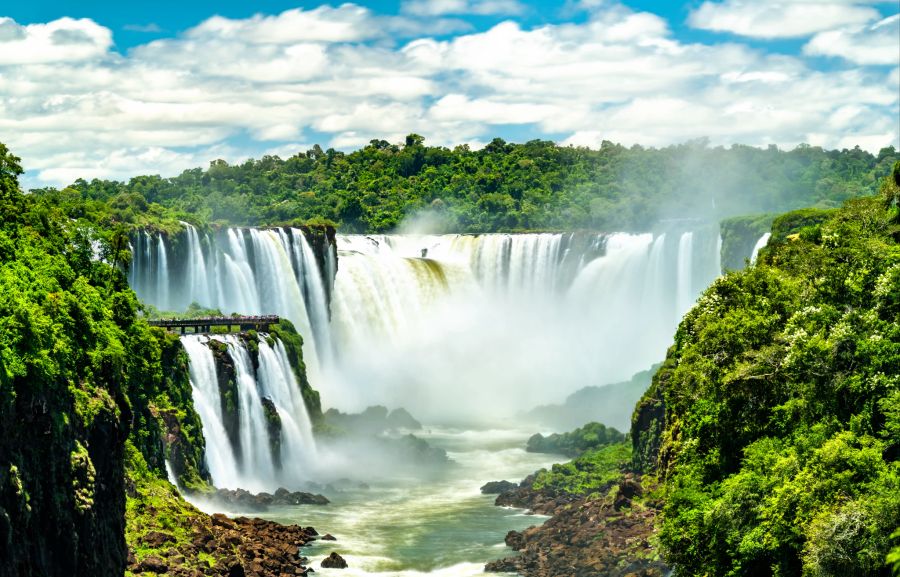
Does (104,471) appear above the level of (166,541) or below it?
above

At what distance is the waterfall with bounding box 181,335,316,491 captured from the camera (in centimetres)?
5656

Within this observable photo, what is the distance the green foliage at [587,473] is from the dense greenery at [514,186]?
185ft

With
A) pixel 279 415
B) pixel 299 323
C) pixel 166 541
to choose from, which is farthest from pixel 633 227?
pixel 166 541

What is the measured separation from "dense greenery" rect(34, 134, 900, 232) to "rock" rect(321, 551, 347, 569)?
7013 centimetres

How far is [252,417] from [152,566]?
74.3ft

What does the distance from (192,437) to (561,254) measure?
5005cm

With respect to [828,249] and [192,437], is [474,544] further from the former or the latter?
[828,249]

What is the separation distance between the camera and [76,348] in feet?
116

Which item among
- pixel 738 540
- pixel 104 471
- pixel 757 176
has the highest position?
pixel 757 176

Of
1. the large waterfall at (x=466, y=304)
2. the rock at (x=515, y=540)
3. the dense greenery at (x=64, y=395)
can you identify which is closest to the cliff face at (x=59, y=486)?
the dense greenery at (x=64, y=395)

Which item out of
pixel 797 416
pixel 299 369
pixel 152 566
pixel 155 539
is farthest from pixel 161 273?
pixel 797 416

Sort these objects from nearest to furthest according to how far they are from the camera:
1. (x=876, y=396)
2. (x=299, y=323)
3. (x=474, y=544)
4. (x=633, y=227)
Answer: (x=876, y=396) < (x=474, y=544) < (x=299, y=323) < (x=633, y=227)

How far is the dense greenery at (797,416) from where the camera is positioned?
3055 centimetres

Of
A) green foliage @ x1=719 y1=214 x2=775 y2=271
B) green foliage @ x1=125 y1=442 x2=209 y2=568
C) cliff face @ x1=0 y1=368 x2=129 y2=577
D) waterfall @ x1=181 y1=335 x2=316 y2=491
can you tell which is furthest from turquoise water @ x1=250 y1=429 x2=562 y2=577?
green foliage @ x1=719 y1=214 x2=775 y2=271
